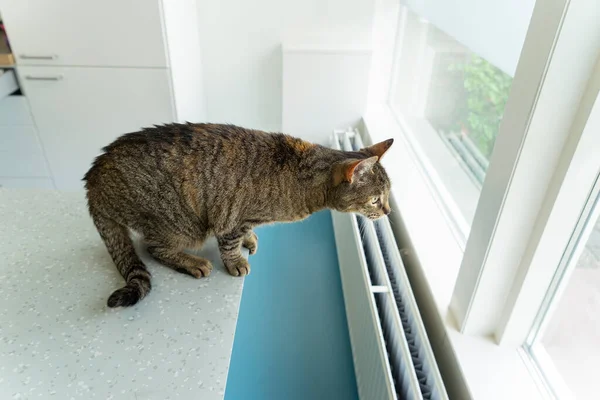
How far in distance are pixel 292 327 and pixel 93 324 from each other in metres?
1.06

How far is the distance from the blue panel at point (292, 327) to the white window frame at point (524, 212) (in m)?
0.64

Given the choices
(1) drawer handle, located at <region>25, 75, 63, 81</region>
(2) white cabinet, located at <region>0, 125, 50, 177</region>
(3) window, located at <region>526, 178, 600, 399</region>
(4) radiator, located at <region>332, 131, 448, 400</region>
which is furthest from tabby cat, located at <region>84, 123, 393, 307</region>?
(2) white cabinet, located at <region>0, 125, 50, 177</region>

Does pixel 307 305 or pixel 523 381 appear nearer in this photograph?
pixel 523 381

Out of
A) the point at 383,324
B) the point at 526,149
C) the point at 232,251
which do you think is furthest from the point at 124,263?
the point at 526,149

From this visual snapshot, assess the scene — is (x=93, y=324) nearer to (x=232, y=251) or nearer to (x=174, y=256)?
(x=174, y=256)

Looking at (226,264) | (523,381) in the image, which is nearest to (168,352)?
(226,264)

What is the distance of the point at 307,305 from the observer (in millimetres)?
2049

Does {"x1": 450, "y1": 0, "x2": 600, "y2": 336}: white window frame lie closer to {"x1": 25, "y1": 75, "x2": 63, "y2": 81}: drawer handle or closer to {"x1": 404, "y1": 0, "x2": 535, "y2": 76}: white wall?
{"x1": 404, "y1": 0, "x2": 535, "y2": 76}: white wall

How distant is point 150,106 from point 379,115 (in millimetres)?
1341

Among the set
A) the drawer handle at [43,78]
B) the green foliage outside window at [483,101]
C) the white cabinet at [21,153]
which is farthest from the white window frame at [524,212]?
the white cabinet at [21,153]

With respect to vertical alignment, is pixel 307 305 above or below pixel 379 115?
below

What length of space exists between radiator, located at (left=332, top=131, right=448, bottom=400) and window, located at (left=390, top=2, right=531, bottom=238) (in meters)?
0.31

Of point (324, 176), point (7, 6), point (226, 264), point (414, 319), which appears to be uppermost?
point (7, 6)

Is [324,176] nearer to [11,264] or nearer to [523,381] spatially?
[523,381]
